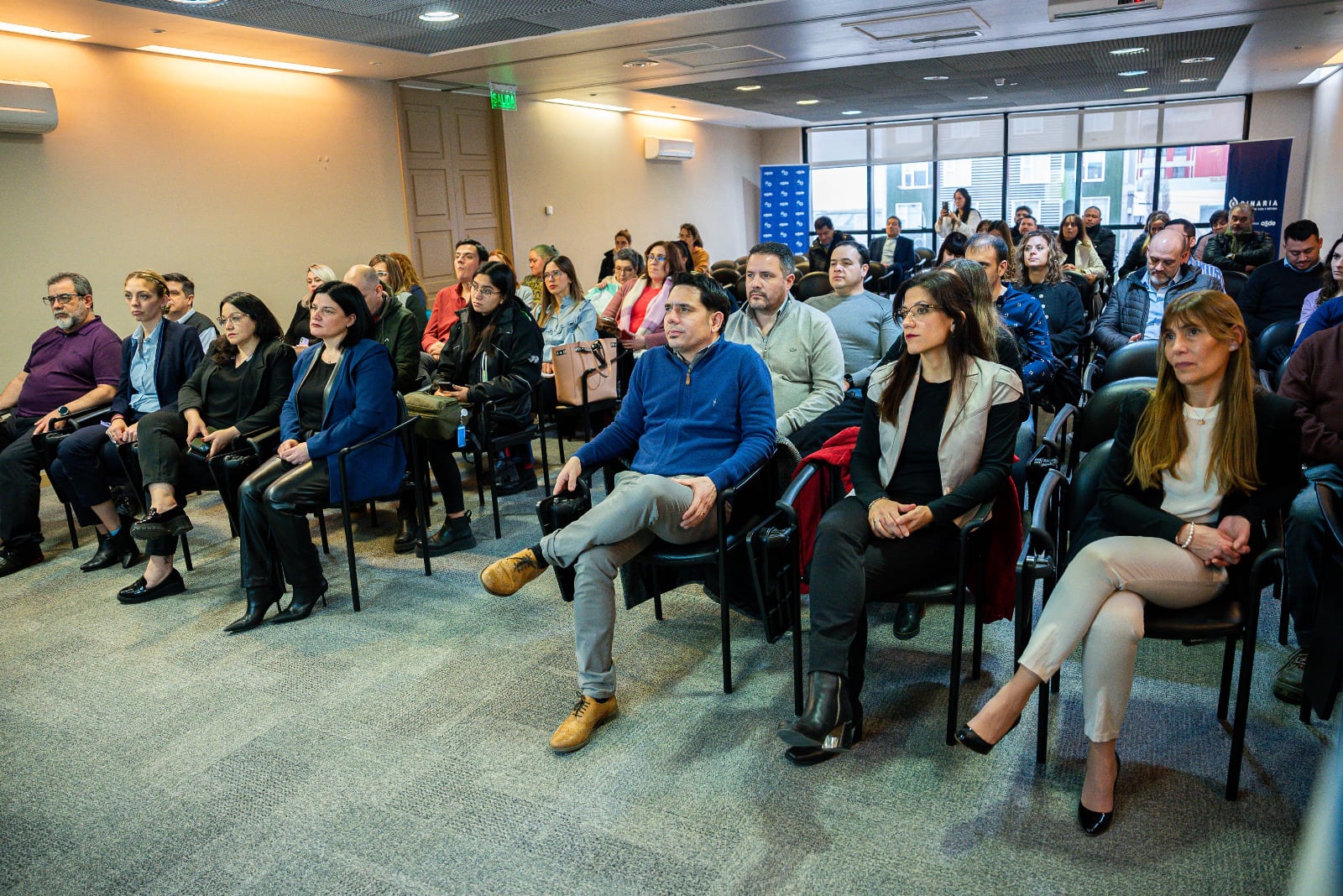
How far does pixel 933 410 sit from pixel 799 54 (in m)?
6.40

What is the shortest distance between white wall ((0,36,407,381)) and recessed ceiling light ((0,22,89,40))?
70 mm

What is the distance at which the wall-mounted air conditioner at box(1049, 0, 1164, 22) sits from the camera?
6.20 metres

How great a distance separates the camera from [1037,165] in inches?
597

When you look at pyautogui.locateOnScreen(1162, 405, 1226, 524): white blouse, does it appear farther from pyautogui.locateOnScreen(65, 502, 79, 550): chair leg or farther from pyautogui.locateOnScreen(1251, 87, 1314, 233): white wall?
pyautogui.locateOnScreen(1251, 87, 1314, 233): white wall

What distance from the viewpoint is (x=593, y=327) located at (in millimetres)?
5613

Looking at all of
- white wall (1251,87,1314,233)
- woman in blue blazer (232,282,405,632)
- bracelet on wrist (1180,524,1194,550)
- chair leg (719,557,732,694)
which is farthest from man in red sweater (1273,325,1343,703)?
white wall (1251,87,1314,233)

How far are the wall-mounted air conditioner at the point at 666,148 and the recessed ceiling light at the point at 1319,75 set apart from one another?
7.90 m

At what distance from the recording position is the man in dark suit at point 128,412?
14.6 ft

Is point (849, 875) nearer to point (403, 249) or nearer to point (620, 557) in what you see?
point (620, 557)

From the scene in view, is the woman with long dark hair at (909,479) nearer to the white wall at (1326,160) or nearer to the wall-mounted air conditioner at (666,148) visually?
the white wall at (1326,160)

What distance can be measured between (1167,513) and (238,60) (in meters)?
7.38

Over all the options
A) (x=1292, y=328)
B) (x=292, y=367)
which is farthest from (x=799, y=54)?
(x=292, y=367)

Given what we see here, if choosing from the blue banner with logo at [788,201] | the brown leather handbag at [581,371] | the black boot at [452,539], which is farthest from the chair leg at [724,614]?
the blue banner with logo at [788,201]

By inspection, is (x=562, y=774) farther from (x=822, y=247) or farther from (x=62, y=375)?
(x=822, y=247)
